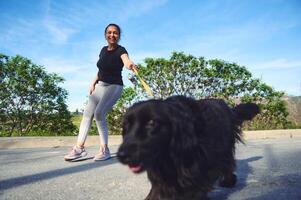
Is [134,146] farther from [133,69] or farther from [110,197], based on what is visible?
[133,69]

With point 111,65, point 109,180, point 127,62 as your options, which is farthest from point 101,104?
point 109,180

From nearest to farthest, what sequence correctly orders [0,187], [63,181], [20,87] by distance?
1. [0,187]
2. [63,181]
3. [20,87]

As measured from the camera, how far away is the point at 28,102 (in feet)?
43.6

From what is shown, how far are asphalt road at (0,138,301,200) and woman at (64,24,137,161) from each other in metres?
0.42

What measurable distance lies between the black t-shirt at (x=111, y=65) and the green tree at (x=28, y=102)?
25.0 ft

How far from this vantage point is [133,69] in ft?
16.7

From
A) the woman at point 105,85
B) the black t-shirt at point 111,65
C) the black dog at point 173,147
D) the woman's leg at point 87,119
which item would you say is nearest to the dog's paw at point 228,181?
the black dog at point 173,147

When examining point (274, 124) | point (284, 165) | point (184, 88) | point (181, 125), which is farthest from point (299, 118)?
point (181, 125)

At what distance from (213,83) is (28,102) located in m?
6.80

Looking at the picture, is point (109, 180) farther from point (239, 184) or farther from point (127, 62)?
point (127, 62)

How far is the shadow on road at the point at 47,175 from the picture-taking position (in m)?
4.26

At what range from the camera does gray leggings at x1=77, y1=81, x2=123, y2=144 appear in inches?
231

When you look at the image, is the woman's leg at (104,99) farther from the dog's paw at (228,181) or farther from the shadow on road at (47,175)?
the dog's paw at (228,181)

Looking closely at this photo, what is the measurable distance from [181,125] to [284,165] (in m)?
3.00
